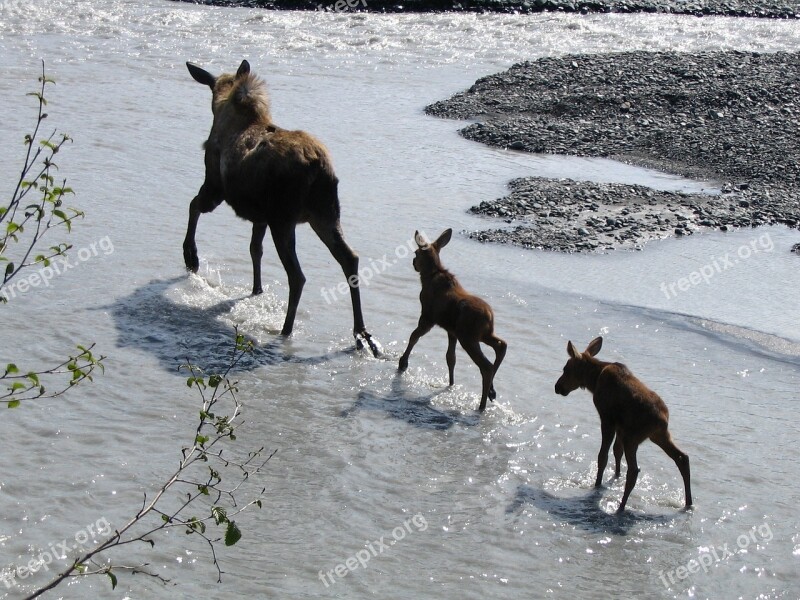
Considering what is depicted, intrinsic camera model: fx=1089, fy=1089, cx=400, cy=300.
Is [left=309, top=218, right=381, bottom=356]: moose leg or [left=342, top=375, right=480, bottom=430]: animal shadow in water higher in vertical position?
[left=309, top=218, right=381, bottom=356]: moose leg

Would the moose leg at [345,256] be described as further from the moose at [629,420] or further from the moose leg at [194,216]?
the moose at [629,420]

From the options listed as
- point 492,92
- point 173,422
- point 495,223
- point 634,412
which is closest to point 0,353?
point 173,422

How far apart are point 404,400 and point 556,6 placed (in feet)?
87.9

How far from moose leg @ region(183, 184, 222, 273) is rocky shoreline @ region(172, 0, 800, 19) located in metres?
21.4

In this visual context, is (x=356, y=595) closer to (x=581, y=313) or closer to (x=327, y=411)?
(x=327, y=411)

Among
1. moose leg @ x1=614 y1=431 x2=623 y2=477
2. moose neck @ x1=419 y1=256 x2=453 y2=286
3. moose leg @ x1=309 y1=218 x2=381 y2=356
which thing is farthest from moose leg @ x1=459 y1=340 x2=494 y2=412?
moose leg @ x1=309 y1=218 x2=381 y2=356

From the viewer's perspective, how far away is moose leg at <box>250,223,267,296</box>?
388 inches

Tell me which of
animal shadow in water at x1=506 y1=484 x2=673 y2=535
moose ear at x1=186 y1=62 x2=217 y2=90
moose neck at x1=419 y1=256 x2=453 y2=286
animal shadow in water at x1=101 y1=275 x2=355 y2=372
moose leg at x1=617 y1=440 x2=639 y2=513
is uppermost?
moose ear at x1=186 y1=62 x2=217 y2=90

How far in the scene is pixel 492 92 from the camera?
20.2 m

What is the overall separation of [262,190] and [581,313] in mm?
3194

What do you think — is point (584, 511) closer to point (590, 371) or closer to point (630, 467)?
point (630, 467)

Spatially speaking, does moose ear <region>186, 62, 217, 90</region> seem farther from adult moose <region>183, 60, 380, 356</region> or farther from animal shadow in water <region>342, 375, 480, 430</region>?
animal shadow in water <region>342, 375, 480, 430</region>

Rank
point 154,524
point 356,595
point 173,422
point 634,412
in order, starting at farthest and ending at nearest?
point 173,422
point 634,412
point 154,524
point 356,595

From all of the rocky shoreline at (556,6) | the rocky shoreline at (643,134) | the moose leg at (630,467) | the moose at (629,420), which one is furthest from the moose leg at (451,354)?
the rocky shoreline at (556,6)
